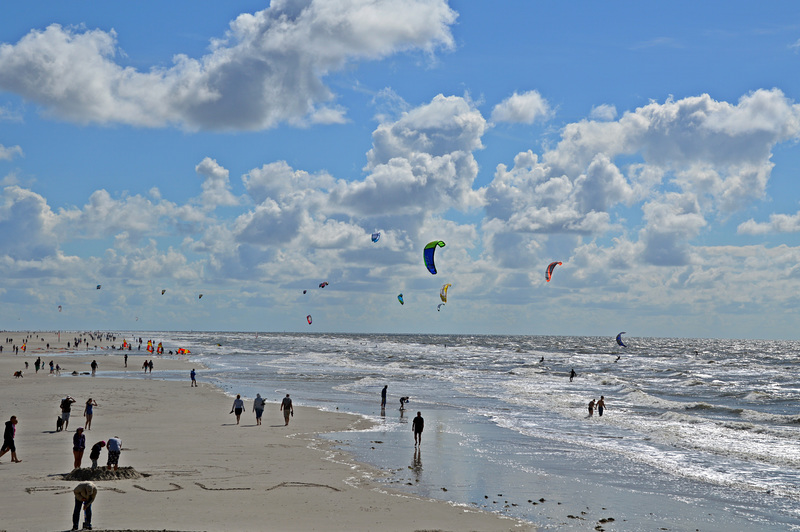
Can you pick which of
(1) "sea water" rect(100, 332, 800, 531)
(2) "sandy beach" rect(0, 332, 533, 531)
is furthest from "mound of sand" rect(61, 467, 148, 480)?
(1) "sea water" rect(100, 332, 800, 531)

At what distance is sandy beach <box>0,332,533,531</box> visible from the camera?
12.5 meters

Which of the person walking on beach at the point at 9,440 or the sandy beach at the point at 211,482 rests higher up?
the person walking on beach at the point at 9,440

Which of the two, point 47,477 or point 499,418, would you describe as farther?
point 499,418

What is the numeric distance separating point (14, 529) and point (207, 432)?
12.2 m

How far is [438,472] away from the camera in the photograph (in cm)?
1802

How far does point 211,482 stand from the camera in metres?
15.3

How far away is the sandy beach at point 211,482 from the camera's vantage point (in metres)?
12.5

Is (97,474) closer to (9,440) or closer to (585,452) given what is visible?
(9,440)

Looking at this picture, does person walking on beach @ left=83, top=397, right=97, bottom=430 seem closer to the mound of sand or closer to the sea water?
the mound of sand

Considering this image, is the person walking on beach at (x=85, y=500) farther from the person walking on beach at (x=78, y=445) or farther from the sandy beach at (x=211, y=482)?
the person walking on beach at (x=78, y=445)

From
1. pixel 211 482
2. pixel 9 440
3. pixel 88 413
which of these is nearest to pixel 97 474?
pixel 211 482

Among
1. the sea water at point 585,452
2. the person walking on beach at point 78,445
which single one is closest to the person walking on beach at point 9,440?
the person walking on beach at point 78,445

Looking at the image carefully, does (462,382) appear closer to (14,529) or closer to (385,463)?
(385,463)

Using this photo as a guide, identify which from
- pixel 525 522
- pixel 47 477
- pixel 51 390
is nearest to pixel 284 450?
pixel 47 477
